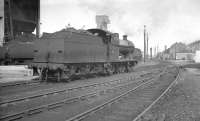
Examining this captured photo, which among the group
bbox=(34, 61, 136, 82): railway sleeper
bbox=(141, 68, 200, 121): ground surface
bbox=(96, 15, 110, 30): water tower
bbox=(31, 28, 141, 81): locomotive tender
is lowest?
bbox=(141, 68, 200, 121): ground surface

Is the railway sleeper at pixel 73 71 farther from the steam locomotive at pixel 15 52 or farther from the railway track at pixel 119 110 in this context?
the steam locomotive at pixel 15 52

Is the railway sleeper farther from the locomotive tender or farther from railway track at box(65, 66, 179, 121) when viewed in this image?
railway track at box(65, 66, 179, 121)

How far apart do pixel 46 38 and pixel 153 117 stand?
32.9 ft

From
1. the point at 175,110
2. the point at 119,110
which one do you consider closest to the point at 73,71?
the point at 119,110

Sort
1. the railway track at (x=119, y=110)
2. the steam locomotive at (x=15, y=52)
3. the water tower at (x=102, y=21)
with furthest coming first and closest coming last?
the water tower at (x=102, y=21), the steam locomotive at (x=15, y=52), the railway track at (x=119, y=110)

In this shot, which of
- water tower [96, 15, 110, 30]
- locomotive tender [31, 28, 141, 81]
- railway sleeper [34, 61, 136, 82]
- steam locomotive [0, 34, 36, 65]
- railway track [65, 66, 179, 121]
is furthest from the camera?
water tower [96, 15, 110, 30]

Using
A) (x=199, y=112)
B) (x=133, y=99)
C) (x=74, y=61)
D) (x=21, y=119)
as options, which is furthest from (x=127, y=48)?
(x=21, y=119)

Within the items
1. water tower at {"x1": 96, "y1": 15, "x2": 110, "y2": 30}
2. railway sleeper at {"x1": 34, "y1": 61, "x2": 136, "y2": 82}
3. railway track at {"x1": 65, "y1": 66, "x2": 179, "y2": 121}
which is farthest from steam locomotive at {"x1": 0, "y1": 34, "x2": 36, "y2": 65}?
water tower at {"x1": 96, "y1": 15, "x2": 110, "y2": 30}

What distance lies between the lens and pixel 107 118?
243 inches

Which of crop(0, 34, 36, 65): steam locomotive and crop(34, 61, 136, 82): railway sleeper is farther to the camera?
crop(0, 34, 36, 65): steam locomotive

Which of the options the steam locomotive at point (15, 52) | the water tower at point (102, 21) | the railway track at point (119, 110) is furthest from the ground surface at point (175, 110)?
the water tower at point (102, 21)

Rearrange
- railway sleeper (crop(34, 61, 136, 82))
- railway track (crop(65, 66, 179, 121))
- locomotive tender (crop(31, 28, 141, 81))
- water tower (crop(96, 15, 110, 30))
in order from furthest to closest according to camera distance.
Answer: water tower (crop(96, 15, 110, 30)), railway sleeper (crop(34, 61, 136, 82)), locomotive tender (crop(31, 28, 141, 81)), railway track (crop(65, 66, 179, 121))

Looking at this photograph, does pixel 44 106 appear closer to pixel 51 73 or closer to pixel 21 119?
pixel 21 119

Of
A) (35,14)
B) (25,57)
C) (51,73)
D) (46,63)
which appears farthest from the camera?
(35,14)
